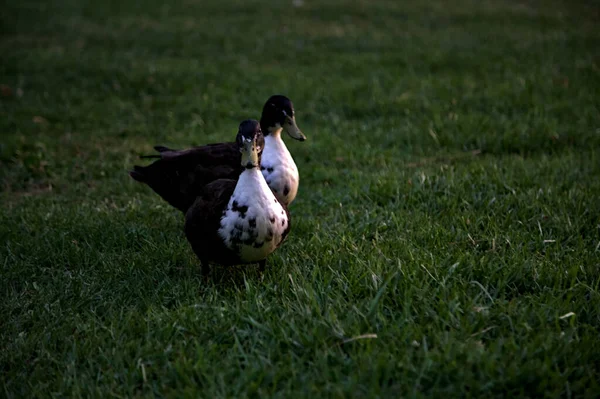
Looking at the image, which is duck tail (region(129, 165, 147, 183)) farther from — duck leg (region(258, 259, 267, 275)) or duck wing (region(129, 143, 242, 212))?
duck leg (region(258, 259, 267, 275))

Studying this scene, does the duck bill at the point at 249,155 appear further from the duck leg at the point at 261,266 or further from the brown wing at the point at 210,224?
the duck leg at the point at 261,266

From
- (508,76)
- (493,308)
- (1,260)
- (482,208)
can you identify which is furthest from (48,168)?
(508,76)

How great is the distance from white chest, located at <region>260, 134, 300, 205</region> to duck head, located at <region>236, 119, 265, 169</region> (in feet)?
2.49

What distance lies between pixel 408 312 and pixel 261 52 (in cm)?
734

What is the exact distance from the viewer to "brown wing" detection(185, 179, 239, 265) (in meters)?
3.34

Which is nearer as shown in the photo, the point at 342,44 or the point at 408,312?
the point at 408,312

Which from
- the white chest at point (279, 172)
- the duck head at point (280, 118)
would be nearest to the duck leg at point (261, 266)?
the white chest at point (279, 172)

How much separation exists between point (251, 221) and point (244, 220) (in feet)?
0.12

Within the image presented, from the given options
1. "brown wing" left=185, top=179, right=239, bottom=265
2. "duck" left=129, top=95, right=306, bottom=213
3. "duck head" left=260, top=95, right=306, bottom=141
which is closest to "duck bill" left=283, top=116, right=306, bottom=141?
"duck head" left=260, top=95, right=306, bottom=141

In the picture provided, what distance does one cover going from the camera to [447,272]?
3.33 metres

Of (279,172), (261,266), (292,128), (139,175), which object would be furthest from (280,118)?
(261,266)

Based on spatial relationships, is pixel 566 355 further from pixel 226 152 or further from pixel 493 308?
pixel 226 152

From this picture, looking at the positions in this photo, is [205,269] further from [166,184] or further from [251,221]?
[166,184]

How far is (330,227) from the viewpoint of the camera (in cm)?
426
